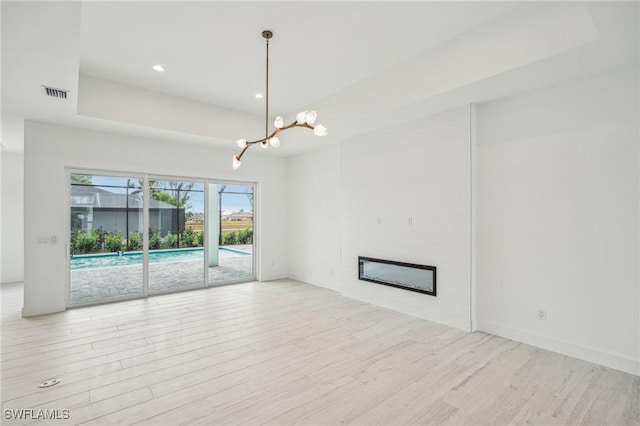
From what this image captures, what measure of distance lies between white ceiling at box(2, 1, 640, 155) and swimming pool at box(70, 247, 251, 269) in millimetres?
2171

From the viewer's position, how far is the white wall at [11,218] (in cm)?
672

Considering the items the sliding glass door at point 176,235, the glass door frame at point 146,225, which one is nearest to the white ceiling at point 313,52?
the glass door frame at point 146,225

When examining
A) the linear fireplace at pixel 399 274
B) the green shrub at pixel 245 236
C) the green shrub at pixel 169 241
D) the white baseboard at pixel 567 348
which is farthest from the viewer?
the green shrub at pixel 245 236

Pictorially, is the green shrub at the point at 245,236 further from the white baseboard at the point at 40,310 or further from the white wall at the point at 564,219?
the white wall at the point at 564,219

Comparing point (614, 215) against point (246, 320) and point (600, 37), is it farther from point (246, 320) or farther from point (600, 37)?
point (246, 320)

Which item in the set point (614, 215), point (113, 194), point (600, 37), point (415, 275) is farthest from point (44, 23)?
point (614, 215)

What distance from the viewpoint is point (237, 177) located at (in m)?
6.61

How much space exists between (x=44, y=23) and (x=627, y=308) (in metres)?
5.63

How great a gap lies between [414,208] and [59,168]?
553 cm

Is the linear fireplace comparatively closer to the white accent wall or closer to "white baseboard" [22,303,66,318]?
the white accent wall

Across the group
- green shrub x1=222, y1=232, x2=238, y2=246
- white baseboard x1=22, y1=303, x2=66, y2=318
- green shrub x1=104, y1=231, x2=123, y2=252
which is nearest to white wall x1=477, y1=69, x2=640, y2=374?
green shrub x1=222, y1=232, x2=238, y2=246

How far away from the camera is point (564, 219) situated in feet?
10.8

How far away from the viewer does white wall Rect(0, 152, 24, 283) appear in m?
6.72

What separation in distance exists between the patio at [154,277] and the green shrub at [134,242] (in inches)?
13.5
